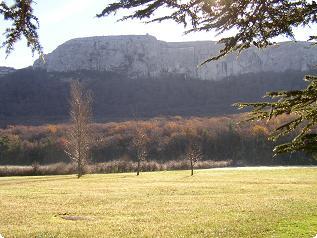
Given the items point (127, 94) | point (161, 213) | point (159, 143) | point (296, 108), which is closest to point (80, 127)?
point (161, 213)

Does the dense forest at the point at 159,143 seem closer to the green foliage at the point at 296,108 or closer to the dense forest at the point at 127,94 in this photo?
the dense forest at the point at 127,94

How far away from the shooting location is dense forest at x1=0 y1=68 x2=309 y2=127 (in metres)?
144

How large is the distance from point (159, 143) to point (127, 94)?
66.8 meters

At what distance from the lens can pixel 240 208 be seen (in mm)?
24578

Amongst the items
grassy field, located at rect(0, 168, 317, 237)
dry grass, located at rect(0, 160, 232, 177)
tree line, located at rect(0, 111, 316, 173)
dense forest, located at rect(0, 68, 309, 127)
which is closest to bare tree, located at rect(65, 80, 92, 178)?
dry grass, located at rect(0, 160, 232, 177)

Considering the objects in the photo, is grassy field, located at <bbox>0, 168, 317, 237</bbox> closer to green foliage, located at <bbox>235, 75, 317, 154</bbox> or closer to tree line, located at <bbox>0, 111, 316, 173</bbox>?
green foliage, located at <bbox>235, 75, 317, 154</bbox>

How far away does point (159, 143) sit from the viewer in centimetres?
10000

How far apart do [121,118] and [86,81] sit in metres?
42.5

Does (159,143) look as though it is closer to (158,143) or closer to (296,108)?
(158,143)

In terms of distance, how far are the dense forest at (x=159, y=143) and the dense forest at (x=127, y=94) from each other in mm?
27306

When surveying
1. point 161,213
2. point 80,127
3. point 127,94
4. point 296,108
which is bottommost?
point 161,213

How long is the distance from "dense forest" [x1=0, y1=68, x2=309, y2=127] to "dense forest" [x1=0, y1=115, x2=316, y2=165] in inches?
1075

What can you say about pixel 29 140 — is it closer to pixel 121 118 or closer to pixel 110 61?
pixel 121 118

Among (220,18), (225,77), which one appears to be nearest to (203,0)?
(220,18)
